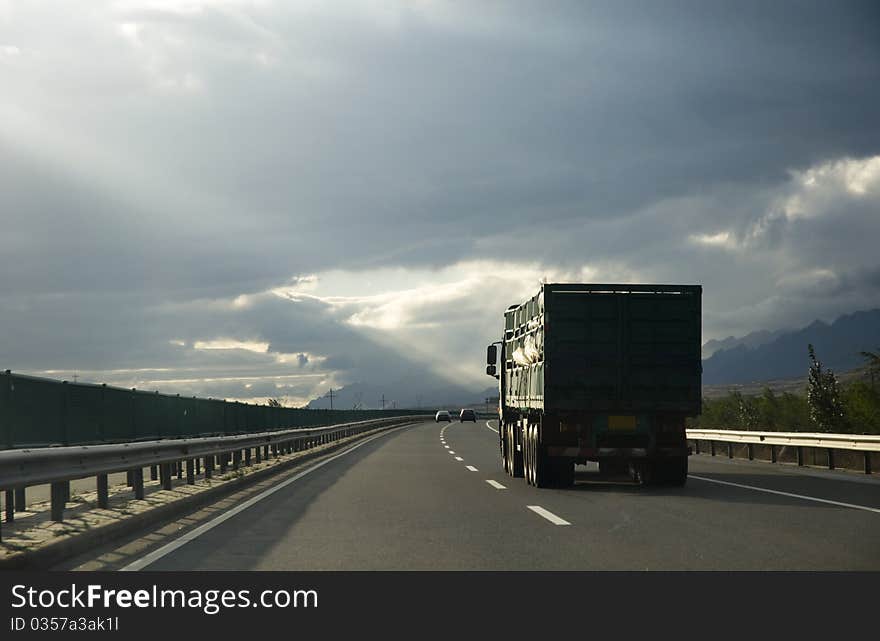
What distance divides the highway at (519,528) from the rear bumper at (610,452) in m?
0.58

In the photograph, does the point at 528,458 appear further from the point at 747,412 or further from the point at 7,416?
the point at 747,412

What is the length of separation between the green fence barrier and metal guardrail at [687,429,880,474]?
45.1 ft

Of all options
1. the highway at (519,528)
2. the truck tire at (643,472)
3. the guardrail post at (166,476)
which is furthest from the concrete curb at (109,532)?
the truck tire at (643,472)

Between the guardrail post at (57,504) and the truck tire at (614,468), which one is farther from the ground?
the guardrail post at (57,504)

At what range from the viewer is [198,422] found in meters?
25.3

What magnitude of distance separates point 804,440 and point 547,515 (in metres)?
11.9

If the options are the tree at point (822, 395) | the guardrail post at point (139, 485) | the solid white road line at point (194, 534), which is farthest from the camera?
the tree at point (822, 395)

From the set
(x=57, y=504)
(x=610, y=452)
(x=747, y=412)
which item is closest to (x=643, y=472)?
(x=610, y=452)

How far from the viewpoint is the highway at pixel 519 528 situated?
27.5 feet

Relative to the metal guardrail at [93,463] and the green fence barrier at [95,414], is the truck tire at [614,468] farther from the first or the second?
the green fence barrier at [95,414]

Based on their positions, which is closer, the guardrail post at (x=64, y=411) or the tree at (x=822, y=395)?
the guardrail post at (x=64, y=411)
